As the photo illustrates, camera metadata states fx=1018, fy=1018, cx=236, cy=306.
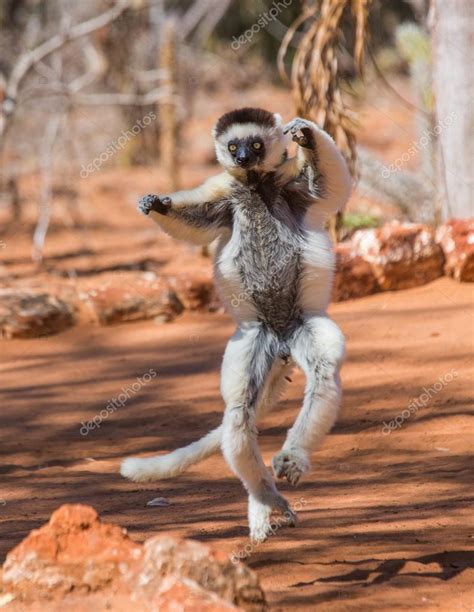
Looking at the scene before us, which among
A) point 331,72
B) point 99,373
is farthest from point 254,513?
point 331,72

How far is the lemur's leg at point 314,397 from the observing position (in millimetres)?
3920

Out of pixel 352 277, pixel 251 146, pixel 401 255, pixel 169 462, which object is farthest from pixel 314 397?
pixel 401 255

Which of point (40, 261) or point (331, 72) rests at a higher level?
point (331, 72)

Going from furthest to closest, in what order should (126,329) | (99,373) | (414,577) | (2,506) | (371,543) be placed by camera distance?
(126,329) < (99,373) < (2,506) < (371,543) < (414,577)

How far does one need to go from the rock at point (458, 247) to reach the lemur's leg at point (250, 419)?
4559 millimetres

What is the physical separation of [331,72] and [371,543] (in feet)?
19.0

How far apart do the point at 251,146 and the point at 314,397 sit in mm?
1097

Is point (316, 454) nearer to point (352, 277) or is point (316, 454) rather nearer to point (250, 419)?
point (250, 419)

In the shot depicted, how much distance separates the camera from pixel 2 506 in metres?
4.92

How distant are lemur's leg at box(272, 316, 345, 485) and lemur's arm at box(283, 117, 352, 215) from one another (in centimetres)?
57

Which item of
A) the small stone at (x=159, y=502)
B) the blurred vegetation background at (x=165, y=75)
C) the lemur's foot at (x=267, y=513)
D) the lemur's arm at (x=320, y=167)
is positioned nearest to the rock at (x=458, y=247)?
the blurred vegetation background at (x=165, y=75)

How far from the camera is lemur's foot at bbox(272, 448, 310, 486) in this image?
3.88 metres

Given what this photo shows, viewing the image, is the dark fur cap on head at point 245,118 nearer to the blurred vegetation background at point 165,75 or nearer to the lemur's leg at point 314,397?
the lemur's leg at point 314,397

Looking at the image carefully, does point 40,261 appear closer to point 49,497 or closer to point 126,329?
point 126,329
